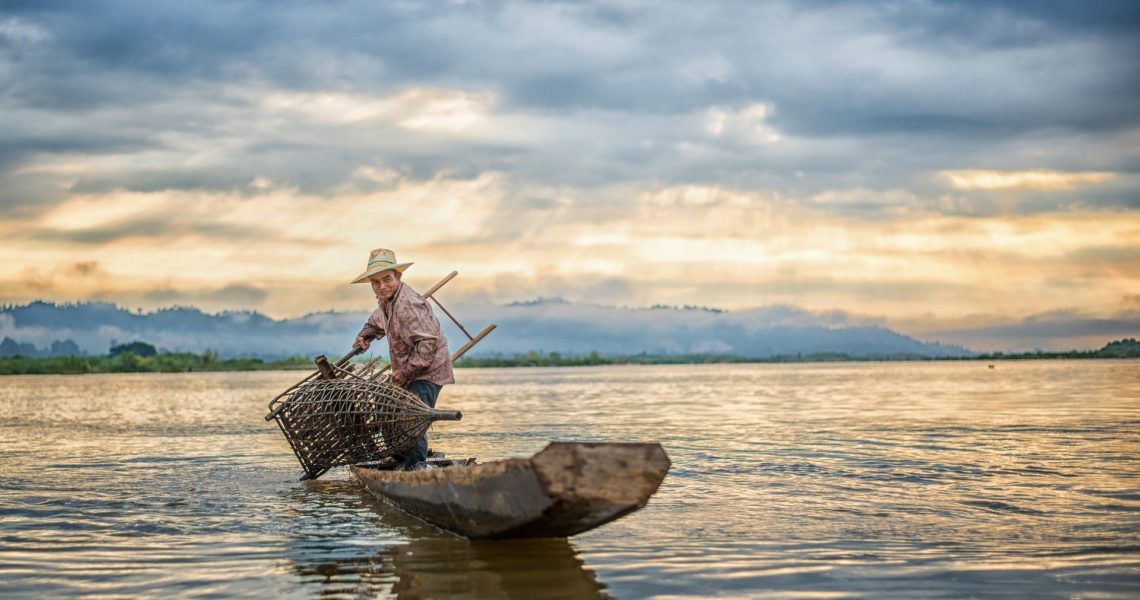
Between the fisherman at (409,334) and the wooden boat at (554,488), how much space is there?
2.15 meters

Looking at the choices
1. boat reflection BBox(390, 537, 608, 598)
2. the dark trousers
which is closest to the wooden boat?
boat reflection BBox(390, 537, 608, 598)

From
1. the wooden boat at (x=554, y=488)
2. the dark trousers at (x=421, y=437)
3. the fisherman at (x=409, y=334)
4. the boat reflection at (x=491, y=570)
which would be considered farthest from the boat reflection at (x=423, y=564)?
the fisherman at (x=409, y=334)

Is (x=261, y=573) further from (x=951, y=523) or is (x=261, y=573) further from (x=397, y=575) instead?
(x=951, y=523)

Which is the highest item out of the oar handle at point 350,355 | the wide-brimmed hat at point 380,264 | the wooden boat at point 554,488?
the wide-brimmed hat at point 380,264

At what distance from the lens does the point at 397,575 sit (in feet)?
20.7

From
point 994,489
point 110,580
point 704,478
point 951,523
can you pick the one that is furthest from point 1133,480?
point 110,580

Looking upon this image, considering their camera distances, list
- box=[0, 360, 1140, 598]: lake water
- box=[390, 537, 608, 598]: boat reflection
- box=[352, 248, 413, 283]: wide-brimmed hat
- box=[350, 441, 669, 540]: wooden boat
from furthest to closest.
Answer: box=[352, 248, 413, 283]: wide-brimmed hat → box=[0, 360, 1140, 598]: lake water → box=[390, 537, 608, 598]: boat reflection → box=[350, 441, 669, 540]: wooden boat

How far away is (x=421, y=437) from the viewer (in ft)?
29.2

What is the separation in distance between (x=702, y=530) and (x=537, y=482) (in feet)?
7.76

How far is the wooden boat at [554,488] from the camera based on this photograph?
18.1ft

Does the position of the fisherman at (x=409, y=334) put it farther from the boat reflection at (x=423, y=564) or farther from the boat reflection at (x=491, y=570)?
the boat reflection at (x=491, y=570)

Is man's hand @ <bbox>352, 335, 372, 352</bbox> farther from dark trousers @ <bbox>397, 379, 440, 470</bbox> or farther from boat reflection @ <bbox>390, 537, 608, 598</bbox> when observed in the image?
boat reflection @ <bbox>390, 537, 608, 598</bbox>

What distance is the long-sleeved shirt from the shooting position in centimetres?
878

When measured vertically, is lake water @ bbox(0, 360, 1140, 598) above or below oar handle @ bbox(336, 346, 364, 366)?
below
